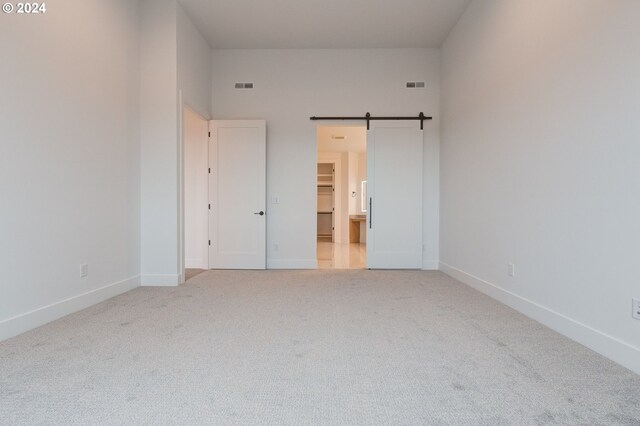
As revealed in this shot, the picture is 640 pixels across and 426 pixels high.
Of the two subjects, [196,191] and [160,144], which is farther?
[196,191]

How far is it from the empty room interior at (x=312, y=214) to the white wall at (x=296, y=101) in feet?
0.12

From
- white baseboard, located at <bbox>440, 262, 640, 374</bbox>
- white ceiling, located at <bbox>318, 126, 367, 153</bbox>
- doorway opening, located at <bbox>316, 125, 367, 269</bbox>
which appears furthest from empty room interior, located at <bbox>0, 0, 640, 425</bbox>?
doorway opening, located at <bbox>316, 125, 367, 269</bbox>

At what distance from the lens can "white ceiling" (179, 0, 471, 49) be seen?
4430 mm

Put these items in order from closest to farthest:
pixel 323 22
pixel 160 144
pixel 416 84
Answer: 1. pixel 160 144
2. pixel 323 22
3. pixel 416 84

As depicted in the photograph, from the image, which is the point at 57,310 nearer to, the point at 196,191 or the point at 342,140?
the point at 196,191

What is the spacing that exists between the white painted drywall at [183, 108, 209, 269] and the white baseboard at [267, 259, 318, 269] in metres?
1.03

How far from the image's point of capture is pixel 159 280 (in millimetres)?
4266

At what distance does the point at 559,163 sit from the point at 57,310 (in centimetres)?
420

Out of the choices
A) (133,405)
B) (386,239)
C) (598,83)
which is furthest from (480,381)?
(386,239)

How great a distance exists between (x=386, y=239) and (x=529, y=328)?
2924 mm

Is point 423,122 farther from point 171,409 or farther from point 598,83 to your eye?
point 171,409

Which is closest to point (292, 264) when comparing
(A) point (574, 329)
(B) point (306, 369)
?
(B) point (306, 369)

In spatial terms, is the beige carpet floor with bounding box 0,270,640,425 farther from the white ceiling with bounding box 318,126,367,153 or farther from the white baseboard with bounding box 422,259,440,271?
the white ceiling with bounding box 318,126,367,153

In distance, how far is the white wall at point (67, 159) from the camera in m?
2.58
